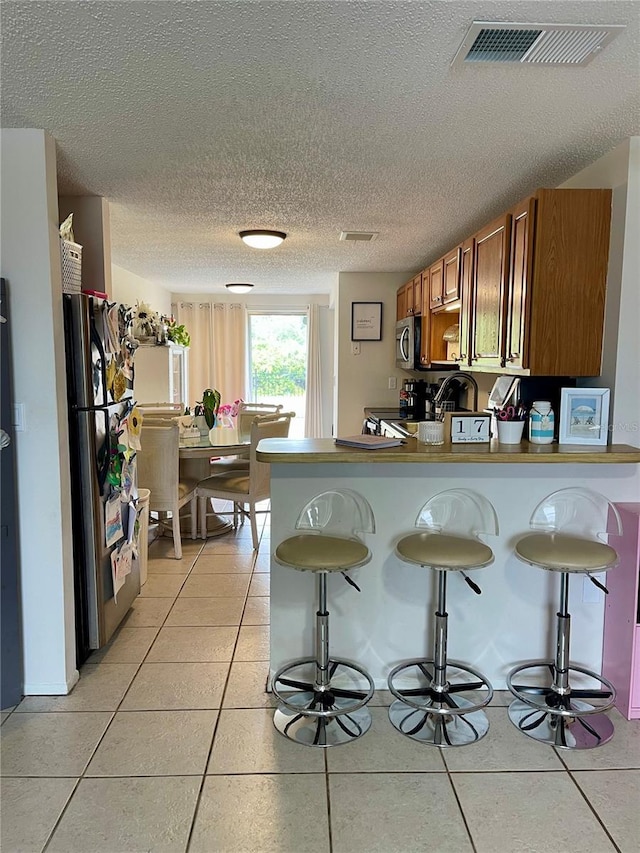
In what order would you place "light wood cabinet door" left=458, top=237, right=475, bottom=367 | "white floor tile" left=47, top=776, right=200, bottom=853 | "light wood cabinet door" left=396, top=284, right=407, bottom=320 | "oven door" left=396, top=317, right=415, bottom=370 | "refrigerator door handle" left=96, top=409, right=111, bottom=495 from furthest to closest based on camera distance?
"light wood cabinet door" left=396, top=284, right=407, bottom=320
"oven door" left=396, top=317, right=415, bottom=370
"light wood cabinet door" left=458, top=237, right=475, bottom=367
"refrigerator door handle" left=96, top=409, right=111, bottom=495
"white floor tile" left=47, top=776, right=200, bottom=853

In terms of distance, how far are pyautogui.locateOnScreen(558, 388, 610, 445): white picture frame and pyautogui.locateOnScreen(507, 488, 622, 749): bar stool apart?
0.75ft

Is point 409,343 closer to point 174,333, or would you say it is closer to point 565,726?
point 174,333

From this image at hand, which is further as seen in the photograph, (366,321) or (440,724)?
(366,321)

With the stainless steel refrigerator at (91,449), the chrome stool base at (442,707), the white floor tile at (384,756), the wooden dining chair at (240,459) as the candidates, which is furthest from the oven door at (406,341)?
the white floor tile at (384,756)

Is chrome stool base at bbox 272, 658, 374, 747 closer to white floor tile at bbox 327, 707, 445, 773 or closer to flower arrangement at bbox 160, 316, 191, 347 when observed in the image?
white floor tile at bbox 327, 707, 445, 773

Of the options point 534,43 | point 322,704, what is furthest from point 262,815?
point 534,43

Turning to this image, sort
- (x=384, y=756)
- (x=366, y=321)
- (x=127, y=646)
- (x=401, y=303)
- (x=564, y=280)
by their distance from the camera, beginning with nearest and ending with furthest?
1. (x=384, y=756)
2. (x=564, y=280)
3. (x=127, y=646)
4. (x=401, y=303)
5. (x=366, y=321)

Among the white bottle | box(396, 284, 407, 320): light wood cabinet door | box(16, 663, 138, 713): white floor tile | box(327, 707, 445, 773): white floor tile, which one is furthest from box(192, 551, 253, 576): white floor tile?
box(396, 284, 407, 320): light wood cabinet door

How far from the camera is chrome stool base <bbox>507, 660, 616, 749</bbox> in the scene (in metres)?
2.19

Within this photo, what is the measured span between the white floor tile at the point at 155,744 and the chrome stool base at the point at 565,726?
1231 millimetres

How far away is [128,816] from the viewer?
180cm

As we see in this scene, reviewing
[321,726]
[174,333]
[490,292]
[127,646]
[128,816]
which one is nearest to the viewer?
[128,816]

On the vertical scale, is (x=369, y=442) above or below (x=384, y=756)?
above

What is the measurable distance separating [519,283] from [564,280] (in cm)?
20
